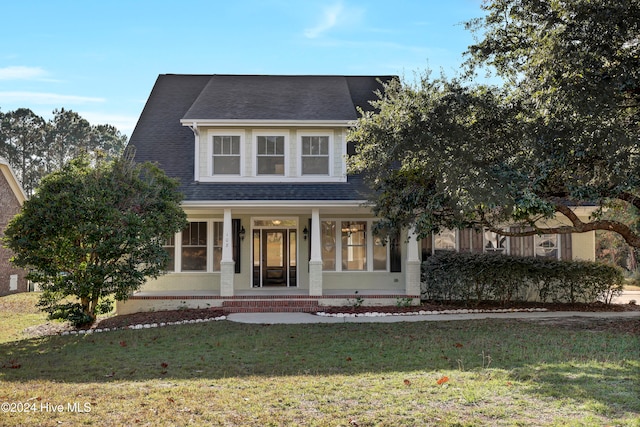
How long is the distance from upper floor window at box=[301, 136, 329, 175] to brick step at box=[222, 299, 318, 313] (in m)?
4.17

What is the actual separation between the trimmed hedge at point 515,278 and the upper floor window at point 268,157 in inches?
217

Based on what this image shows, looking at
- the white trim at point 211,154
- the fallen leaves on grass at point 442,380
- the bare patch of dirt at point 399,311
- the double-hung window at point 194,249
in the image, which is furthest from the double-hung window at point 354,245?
the fallen leaves on grass at point 442,380

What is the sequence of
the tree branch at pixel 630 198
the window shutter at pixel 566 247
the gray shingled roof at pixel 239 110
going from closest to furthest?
the tree branch at pixel 630 198 → the gray shingled roof at pixel 239 110 → the window shutter at pixel 566 247

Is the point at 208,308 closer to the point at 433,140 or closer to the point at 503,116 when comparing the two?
the point at 433,140

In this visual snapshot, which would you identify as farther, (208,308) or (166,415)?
(208,308)

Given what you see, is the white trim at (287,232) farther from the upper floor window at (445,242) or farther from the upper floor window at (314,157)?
the upper floor window at (445,242)

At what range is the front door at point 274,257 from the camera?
→ 16375mm

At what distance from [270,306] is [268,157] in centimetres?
475

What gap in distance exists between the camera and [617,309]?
46.8 feet

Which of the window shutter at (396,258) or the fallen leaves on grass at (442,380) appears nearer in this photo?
the fallen leaves on grass at (442,380)

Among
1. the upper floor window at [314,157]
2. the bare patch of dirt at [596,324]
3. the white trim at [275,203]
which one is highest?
the upper floor window at [314,157]

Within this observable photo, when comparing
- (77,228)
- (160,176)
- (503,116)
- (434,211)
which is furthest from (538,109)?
(77,228)

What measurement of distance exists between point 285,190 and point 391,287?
14.6 ft

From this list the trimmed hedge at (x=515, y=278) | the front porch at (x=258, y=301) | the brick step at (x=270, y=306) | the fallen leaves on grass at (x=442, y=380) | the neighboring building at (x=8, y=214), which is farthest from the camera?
the neighboring building at (x=8, y=214)
